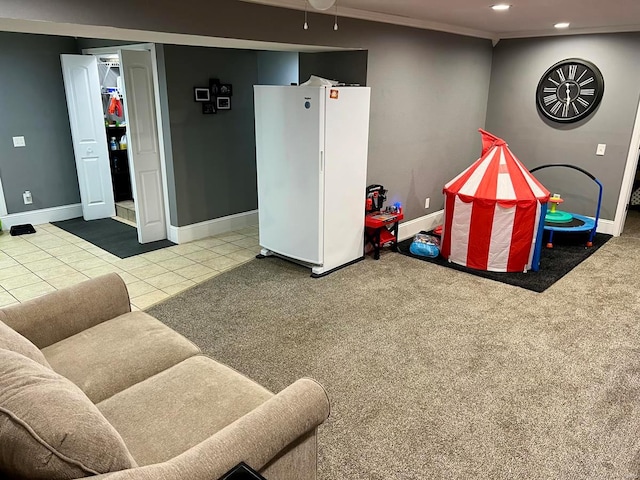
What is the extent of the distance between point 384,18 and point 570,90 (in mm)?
2812

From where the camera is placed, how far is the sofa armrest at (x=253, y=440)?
53.7 inches

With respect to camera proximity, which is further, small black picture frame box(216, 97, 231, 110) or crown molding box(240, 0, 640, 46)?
small black picture frame box(216, 97, 231, 110)

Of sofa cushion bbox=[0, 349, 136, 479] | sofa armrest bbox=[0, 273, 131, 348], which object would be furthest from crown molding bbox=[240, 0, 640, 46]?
sofa cushion bbox=[0, 349, 136, 479]

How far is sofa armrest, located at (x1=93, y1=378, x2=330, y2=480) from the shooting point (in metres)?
1.36

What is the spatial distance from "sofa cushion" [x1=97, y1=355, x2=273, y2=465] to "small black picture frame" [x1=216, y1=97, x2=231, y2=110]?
387 cm

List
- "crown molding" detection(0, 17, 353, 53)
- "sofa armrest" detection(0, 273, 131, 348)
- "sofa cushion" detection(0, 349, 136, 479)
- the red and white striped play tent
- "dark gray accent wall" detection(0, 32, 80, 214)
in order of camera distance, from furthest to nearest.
→ "dark gray accent wall" detection(0, 32, 80, 214)
the red and white striped play tent
"crown molding" detection(0, 17, 353, 53)
"sofa armrest" detection(0, 273, 131, 348)
"sofa cushion" detection(0, 349, 136, 479)

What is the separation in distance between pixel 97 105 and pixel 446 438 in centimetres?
570

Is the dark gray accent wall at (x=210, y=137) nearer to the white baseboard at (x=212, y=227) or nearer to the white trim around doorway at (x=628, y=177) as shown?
the white baseboard at (x=212, y=227)

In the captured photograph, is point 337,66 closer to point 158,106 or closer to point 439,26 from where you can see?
point 439,26

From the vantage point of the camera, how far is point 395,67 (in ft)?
16.0

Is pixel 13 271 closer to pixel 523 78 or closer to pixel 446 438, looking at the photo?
pixel 446 438

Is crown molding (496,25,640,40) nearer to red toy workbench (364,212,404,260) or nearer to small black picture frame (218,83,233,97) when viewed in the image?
red toy workbench (364,212,404,260)

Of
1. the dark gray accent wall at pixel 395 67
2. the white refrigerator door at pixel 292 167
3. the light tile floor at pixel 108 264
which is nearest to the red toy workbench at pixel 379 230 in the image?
the dark gray accent wall at pixel 395 67

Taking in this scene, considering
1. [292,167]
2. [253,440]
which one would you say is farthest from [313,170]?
[253,440]
